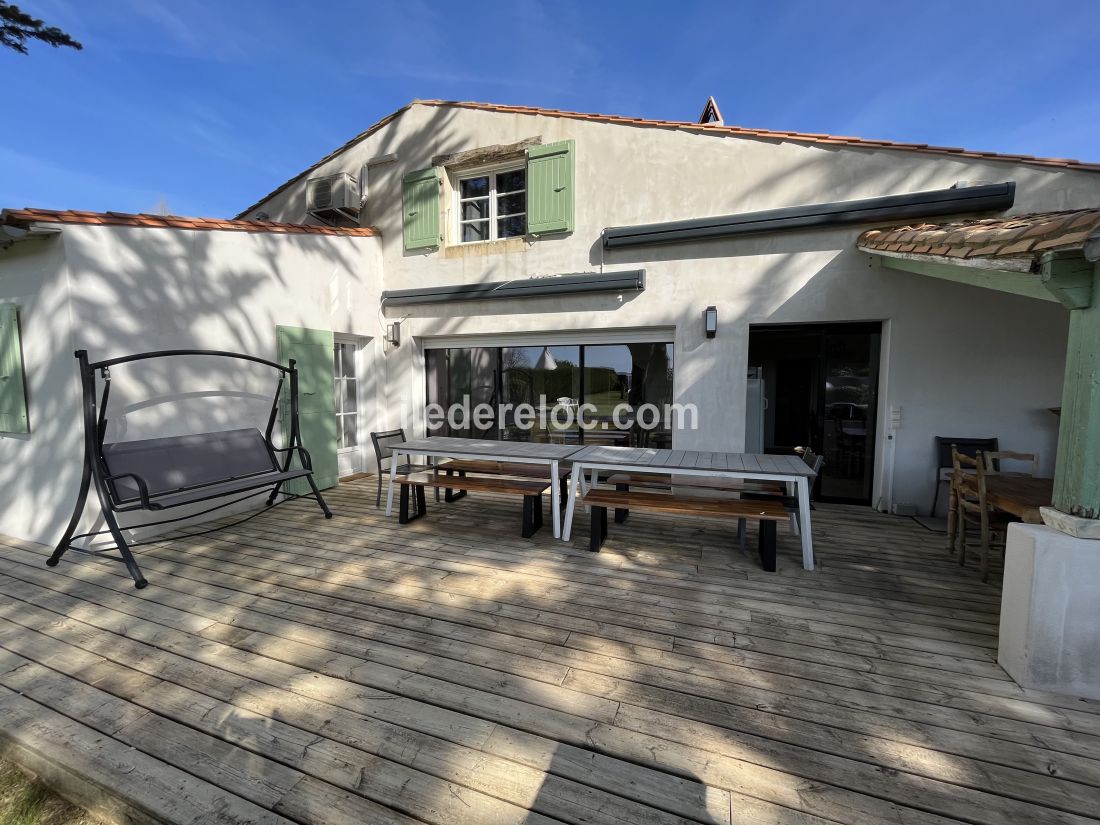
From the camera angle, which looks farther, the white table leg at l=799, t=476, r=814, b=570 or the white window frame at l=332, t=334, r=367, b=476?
the white window frame at l=332, t=334, r=367, b=476

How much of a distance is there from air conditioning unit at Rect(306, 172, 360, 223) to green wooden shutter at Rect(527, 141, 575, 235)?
2.71 metres

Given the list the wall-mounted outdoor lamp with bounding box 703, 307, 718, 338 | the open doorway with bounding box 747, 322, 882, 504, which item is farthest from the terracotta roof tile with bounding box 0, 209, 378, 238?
the open doorway with bounding box 747, 322, 882, 504

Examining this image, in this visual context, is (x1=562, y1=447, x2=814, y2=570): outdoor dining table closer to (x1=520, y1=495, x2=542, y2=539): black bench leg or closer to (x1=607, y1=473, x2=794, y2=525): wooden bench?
(x1=607, y1=473, x2=794, y2=525): wooden bench

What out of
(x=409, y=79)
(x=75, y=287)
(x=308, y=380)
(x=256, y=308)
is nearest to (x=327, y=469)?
(x=308, y=380)

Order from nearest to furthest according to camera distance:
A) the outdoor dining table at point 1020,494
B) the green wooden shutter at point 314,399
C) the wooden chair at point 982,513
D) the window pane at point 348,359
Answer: the outdoor dining table at point 1020,494
the wooden chair at point 982,513
the green wooden shutter at point 314,399
the window pane at point 348,359

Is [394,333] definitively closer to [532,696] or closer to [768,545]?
[768,545]

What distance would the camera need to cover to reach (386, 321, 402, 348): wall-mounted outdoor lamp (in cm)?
652

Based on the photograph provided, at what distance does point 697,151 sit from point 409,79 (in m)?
4.50

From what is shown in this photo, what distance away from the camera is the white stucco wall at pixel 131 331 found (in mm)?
3543

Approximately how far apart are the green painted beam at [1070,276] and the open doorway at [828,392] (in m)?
3.16

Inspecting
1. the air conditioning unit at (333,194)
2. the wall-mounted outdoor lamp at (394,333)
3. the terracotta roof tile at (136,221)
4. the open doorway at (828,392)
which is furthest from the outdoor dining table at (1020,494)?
the air conditioning unit at (333,194)

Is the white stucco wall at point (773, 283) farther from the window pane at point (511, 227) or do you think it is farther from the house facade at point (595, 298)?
the window pane at point (511, 227)

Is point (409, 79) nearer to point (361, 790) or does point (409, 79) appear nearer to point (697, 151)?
point (697, 151)

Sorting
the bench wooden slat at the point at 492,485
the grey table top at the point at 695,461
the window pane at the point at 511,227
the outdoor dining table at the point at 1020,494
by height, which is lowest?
the bench wooden slat at the point at 492,485
